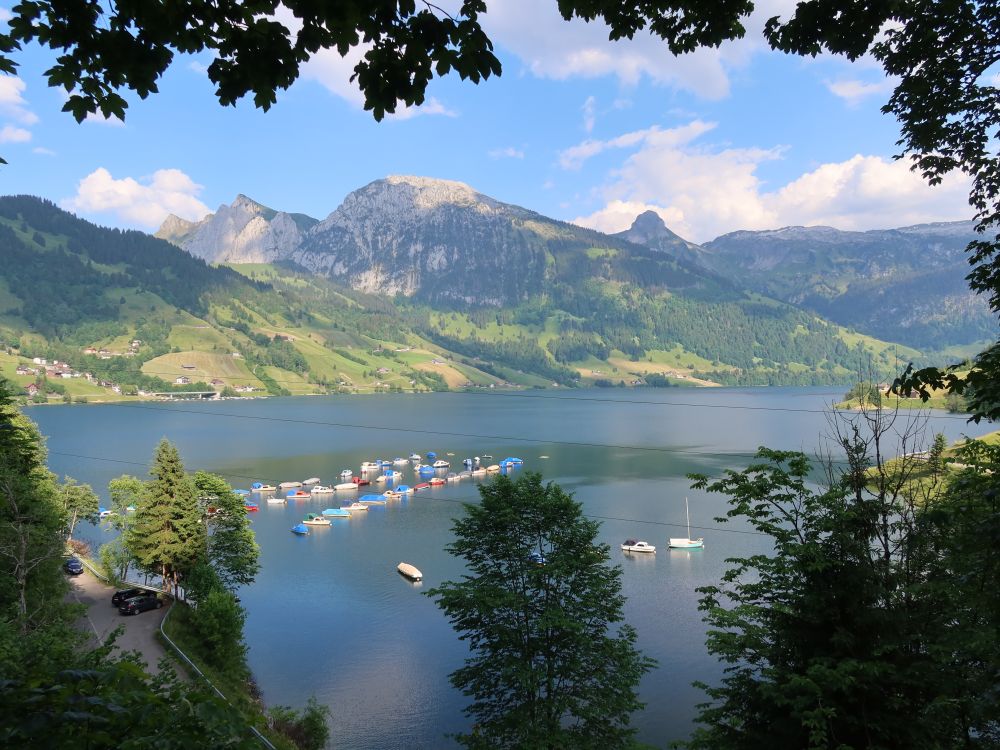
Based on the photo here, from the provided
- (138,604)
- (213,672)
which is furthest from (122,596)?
(213,672)

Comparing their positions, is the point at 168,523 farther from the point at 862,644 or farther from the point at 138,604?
the point at 862,644

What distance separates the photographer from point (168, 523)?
34.5 meters

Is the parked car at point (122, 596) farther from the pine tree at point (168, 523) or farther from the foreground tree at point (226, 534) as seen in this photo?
the foreground tree at point (226, 534)

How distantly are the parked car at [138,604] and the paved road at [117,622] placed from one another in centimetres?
25

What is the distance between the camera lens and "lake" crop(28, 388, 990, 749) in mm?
29656

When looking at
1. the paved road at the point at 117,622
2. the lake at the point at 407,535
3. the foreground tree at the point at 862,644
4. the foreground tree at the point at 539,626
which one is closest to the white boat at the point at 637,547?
the lake at the point at 407,535

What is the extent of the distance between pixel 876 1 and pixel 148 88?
23.2 feet

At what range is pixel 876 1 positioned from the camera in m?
6.23

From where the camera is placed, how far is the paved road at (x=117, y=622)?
84.3ft

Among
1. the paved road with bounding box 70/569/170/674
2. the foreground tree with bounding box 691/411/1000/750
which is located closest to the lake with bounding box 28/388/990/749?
the paved road with bounding box 70/569/170/674

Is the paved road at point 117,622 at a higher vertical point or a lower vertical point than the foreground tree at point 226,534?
lower

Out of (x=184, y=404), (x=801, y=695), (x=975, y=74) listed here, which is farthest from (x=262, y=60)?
(x=184, y=404)

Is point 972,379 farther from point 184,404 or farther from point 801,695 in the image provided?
point 184,404

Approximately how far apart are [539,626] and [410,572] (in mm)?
28450
